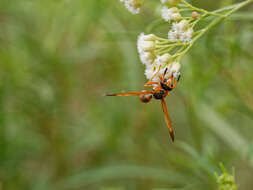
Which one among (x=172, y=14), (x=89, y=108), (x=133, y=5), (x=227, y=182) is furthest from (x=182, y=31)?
(x=89, y=108)

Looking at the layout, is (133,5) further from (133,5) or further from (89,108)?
(89,108)

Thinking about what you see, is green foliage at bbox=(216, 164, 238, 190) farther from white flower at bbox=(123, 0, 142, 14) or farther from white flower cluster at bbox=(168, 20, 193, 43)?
white flower at bbox=(123, 0, 142, 14)

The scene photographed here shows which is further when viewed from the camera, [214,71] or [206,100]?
[206,100]

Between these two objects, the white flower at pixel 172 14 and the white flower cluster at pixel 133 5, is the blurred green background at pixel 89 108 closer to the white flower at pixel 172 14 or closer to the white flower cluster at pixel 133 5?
the white flower cluster at pixel 133 5

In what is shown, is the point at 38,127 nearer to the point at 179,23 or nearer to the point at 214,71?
the point at 214,71

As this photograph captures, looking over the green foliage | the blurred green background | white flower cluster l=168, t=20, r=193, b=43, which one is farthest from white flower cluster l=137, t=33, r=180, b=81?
the blurred green background

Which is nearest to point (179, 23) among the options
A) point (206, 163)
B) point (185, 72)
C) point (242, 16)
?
point (242, 16)
